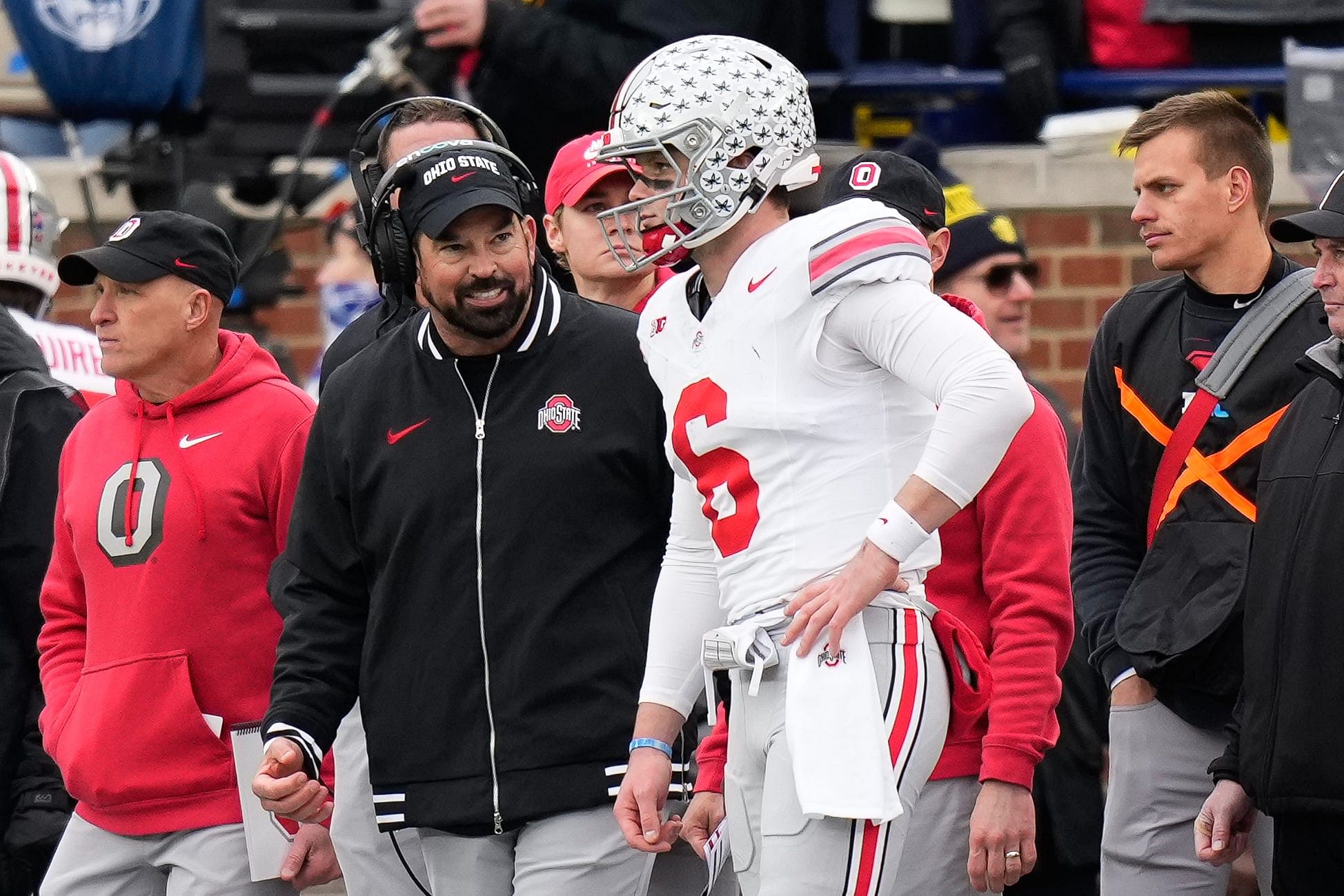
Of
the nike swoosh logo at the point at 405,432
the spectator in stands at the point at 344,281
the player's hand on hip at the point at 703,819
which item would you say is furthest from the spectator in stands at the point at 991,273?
the spectator in stands at the point at 344,281

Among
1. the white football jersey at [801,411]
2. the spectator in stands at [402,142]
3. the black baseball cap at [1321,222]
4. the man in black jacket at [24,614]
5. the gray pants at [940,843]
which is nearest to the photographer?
the white football jersey at [801,411]

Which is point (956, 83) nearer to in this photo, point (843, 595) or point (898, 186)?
point (898, 186)

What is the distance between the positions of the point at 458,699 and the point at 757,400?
3.38 feet

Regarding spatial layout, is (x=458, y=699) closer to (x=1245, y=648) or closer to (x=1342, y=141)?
(x=1245, y=648)

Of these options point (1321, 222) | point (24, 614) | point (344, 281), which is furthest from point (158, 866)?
point (344, 281)

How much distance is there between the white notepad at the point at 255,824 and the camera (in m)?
4.96

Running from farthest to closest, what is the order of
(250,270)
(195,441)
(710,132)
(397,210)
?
(250,270) < (195,441) < (397,210) < (710,132)

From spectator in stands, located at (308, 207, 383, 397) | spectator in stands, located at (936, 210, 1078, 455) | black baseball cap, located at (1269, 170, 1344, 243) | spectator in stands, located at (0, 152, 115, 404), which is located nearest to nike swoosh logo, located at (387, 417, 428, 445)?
black baseball cap, located at (1269, 170, 1344, 243)

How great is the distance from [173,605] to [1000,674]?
1.82 metres

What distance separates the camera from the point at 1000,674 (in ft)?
14.1

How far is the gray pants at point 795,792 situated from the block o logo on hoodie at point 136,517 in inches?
66.0

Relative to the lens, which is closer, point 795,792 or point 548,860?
point 795,792

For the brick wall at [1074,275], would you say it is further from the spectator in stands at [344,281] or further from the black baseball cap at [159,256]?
the black baseball cap at [159,256]

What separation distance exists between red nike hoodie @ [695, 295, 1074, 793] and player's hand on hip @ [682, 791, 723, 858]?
3cm
